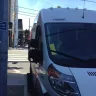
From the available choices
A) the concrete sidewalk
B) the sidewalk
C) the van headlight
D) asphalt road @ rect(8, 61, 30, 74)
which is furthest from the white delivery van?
the sidewalk

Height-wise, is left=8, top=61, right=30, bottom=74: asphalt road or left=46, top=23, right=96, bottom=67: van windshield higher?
left=46, top=23, right=96, bottom=67: van windshield

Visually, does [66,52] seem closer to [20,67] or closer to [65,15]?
[65,15]

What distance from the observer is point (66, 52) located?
681cm

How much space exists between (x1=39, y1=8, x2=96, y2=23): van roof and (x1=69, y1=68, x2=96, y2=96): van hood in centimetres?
153

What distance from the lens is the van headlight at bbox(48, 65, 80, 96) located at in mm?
5992

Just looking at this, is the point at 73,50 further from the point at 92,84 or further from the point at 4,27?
the point at 4,27

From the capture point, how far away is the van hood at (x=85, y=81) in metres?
6.00

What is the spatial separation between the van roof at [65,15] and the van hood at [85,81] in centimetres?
153

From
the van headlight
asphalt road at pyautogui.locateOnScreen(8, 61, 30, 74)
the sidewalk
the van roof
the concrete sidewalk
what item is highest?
the van roof

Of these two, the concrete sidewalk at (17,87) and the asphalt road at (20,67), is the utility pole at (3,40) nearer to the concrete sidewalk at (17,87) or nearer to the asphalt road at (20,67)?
the concrete sidewalk at (17,87)

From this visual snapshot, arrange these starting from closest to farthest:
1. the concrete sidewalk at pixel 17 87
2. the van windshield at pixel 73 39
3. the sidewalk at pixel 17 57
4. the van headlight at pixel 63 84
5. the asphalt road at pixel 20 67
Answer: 1. the van headlight at pixel 63 84
2. the van windshield at pixel 73 39
3. the concrete sidewalk at pixel 17 87
4. the asphalt road at pixel 20 67
5. the sidewalk at pixel 17 57

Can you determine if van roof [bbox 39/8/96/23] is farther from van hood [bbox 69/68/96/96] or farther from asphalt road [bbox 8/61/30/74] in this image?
asphalt road [bbox 8/61/30/74]

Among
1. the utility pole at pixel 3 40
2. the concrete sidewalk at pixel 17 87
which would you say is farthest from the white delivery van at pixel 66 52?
the concrete sidewalk at pixel 17 87

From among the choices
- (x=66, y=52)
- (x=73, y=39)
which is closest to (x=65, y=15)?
(x=73, y=39)
